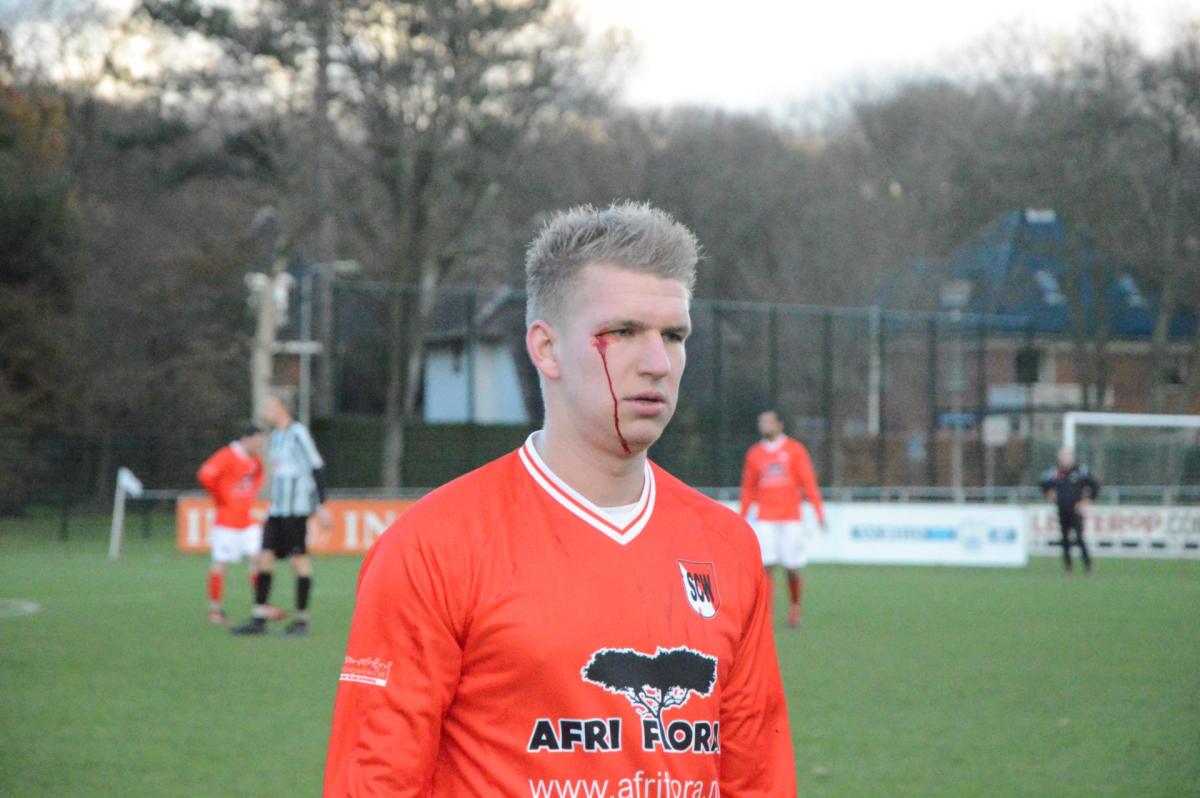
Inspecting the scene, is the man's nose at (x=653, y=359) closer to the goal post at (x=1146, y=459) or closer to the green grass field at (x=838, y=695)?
the green grass field at (x=838, y=695)

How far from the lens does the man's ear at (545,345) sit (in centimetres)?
287

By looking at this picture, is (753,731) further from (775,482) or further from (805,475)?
(775,482)

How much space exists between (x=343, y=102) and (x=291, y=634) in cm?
2175

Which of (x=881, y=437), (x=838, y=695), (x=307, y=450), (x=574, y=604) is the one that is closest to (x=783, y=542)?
(x=307, y=450)

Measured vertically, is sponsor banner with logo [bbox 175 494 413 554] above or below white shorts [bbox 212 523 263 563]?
below

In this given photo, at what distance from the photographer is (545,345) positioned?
2.88 metres

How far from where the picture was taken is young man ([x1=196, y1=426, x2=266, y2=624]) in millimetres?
16141

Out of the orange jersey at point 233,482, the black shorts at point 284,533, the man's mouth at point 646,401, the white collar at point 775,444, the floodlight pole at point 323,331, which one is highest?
the floodlight pole at point 323,331

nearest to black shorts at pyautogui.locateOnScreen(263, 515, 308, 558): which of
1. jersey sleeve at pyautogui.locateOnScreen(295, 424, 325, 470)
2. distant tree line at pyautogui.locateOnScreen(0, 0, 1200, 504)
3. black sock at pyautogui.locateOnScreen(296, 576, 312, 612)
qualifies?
black sock at pyautogui.locateOnScreen(296, 576, 312, 612)

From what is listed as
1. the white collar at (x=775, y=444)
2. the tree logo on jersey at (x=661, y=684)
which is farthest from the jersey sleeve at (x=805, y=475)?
the tree logo on jersey at (x=661, y=684)

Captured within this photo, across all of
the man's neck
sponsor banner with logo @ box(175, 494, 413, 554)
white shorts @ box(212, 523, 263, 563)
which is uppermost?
the man's neck

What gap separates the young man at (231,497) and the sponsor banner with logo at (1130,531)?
16.5 meters

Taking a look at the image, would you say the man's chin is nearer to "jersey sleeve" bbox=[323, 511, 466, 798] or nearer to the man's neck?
the man's neck

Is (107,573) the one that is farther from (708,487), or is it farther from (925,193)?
(925,193)
